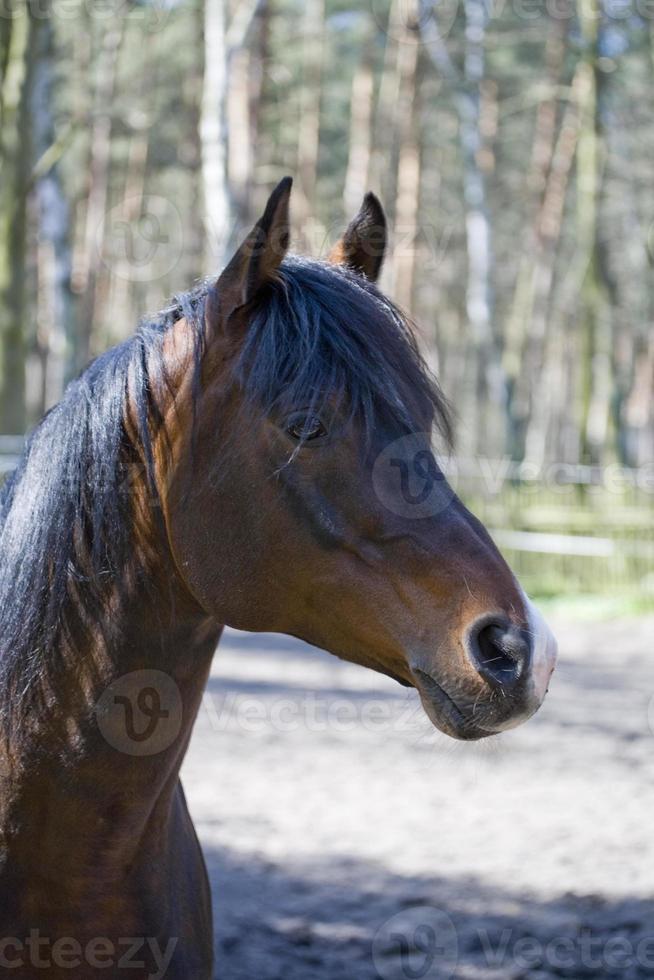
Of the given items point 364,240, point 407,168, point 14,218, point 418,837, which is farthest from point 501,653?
point 407,168

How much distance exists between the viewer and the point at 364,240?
246 cm

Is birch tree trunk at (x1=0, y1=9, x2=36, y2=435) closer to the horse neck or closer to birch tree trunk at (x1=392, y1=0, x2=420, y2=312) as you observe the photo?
birch tree trunk at (x1=392, y1=0, x2=420, y2=312)

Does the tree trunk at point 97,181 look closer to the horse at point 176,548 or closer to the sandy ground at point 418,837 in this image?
the sandy ground at point 418,837

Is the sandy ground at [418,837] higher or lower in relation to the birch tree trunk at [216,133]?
lower

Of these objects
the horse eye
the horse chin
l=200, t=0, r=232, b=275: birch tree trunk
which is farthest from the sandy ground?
l=200, t=0, r=232, b=275: birch tree trunk

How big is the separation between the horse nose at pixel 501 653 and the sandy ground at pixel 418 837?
0.40 m

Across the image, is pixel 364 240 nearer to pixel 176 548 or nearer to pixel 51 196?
pixel 176 548

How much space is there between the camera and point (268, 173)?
19859mm

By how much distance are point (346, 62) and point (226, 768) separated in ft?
96.6

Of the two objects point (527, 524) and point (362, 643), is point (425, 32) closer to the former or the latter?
point (527, 524)

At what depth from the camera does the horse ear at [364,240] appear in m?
2.45

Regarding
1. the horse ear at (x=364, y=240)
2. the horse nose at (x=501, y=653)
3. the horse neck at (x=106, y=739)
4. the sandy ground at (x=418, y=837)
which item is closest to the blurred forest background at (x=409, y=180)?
the horse ear at (x=364, y=240)

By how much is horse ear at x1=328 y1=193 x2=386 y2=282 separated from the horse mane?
29 cm

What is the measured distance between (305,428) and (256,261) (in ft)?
1.14
